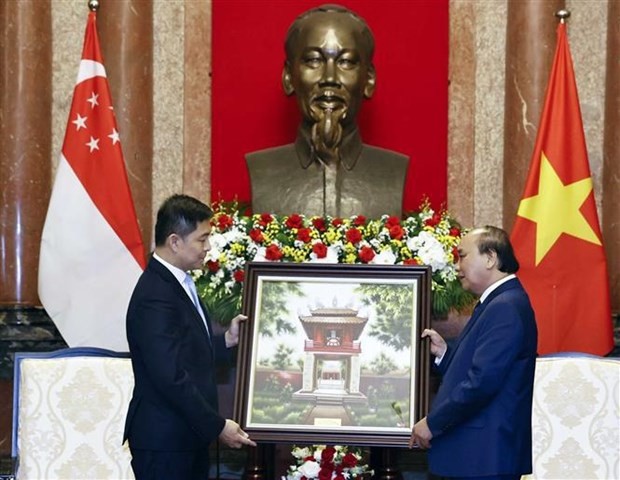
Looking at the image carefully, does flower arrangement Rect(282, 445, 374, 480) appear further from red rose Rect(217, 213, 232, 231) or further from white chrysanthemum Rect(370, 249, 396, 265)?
red rose Rect(217, 213, 232, 231)

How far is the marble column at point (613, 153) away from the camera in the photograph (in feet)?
23.7

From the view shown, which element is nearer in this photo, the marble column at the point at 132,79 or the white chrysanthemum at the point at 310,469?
the white chrysanthemum at the point at 310,469

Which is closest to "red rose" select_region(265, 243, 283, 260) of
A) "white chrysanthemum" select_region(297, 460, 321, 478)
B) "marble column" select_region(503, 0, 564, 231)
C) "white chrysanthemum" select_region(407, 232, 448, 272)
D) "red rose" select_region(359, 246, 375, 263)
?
"red rose" select_region(359, 246, 375, 263)

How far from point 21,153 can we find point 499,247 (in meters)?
3.72

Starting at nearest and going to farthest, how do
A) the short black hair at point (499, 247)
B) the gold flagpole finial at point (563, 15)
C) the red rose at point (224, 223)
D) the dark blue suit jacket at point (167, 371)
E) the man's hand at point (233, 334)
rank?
the dark blue suit jacket at point (167, 371) < the short black hair at point (499, 247) < the man's hand at point (233, 334) < the red rose at point (224, 223) < the gold flagpole finial at point (563, 15)

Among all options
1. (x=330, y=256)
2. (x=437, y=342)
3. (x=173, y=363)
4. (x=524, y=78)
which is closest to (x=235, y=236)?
(x=330, y=256)

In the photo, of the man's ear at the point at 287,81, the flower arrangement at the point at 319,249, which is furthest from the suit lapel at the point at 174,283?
the man's ear at the point at 287,81

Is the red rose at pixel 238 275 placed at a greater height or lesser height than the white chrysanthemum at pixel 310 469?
greater

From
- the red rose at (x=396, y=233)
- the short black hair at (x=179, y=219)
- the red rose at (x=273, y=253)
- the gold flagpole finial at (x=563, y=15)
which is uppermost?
the gold flagpole finial at (x=563, y=15)

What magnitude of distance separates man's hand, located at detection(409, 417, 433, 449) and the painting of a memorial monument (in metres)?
0.44

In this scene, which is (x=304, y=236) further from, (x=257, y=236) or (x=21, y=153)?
(x=21, y=153)

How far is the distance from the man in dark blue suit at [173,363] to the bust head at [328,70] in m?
2.31

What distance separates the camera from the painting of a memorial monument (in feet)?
16.5

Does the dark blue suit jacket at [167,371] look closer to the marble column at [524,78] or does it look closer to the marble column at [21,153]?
the marble column at [21,153]
